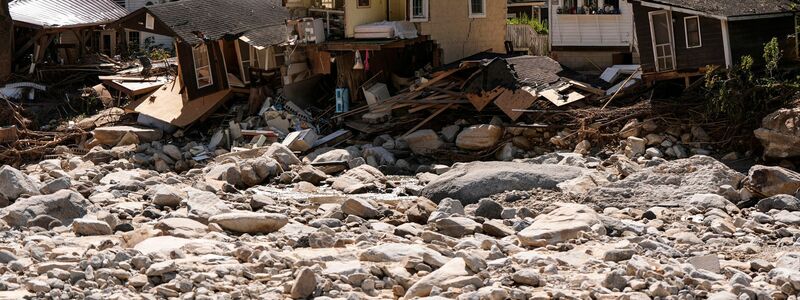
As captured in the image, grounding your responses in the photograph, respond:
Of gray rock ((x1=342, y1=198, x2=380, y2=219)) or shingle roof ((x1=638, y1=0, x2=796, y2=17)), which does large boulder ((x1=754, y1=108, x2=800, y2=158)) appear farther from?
gray rock ((x1=342, y1=198, x2=380, y2=219))

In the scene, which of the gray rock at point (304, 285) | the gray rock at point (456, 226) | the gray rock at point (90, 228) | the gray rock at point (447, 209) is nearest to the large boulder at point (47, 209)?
the gray rock at point (90, 228)

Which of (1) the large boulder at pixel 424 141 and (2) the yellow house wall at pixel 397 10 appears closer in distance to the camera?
(1) the large boulder at pixel 424 141

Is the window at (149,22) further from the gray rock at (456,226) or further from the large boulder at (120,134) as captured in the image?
the gray rock at (456,226)

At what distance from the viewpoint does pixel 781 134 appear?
25.5 m

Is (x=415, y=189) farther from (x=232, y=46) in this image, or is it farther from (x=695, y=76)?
(x=232, y=46)

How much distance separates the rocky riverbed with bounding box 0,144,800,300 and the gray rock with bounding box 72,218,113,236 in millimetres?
33

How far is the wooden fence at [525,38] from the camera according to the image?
127 feet

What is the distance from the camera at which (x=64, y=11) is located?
38844 millimetres

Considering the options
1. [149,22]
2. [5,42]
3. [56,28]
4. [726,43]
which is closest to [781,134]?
[726,43]

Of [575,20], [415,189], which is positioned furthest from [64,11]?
[415,189]

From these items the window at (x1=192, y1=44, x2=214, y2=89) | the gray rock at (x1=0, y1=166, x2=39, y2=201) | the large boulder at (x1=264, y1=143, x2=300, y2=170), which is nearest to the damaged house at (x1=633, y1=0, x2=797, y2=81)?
the large boulder at (x1=264, y1=143, x2=300, y2=170)

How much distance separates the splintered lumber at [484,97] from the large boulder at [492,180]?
16.0ft

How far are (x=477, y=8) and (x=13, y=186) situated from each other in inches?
610

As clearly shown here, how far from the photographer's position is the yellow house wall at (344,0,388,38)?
1291 inches
